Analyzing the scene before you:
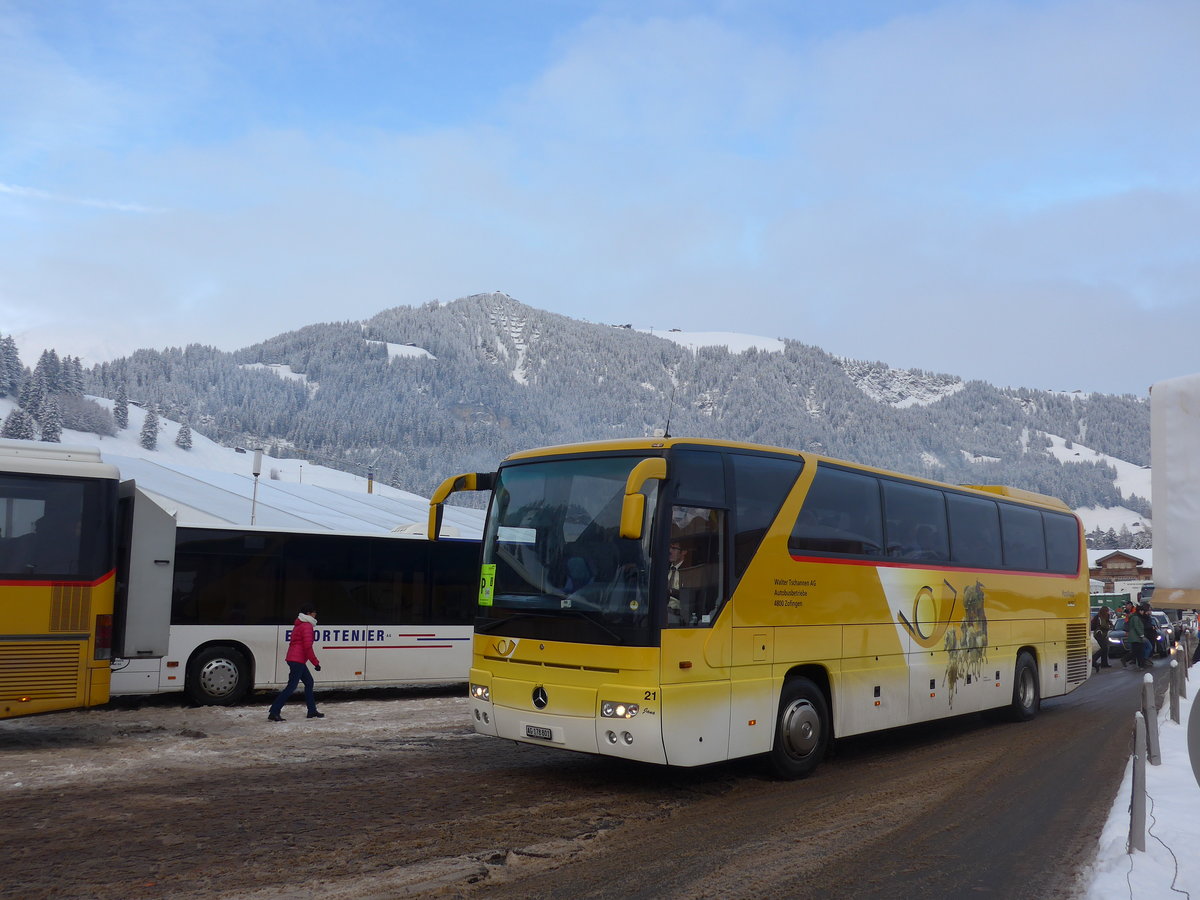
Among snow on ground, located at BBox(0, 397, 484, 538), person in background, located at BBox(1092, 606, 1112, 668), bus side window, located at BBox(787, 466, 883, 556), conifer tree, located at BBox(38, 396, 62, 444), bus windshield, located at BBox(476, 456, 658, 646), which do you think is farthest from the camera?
conifer tree, located at BBox(38, 396, 62, 444)

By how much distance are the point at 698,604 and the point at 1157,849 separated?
372 cm

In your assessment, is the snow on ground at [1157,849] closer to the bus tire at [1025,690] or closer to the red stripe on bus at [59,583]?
the bus tire at [1025,690]

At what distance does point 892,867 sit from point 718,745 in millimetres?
2173

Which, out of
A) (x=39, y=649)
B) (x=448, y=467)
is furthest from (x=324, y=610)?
(x=448, y=467)

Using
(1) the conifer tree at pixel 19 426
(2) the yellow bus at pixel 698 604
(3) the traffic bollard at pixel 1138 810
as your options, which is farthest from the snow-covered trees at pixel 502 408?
(3) the traffic bollard at pixel 1138 810

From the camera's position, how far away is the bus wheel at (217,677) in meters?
14.4

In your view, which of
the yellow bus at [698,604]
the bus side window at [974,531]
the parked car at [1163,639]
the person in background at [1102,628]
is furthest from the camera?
the parked car at [1163,639]

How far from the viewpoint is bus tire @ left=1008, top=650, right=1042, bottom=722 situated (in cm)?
1430

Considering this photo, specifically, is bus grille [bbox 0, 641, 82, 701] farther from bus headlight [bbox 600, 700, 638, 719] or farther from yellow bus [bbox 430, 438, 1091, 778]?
bus headlight [bbox 600, 700, 638, 719]

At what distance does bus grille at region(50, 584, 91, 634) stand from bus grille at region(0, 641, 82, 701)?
202 millimetres

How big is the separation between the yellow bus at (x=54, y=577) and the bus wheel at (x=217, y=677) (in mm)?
3849

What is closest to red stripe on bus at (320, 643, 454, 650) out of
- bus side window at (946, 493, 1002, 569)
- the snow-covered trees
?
bus side window at (946, 493, 1002, 569)

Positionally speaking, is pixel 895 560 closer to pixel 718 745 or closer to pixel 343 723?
pixel 718 745

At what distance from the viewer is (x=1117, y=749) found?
1183 cm
